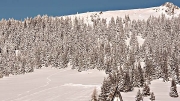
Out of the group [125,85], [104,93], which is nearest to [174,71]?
[125,85]

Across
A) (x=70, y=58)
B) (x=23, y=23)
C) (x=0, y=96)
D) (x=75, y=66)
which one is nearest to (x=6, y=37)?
(x=23, y=23)

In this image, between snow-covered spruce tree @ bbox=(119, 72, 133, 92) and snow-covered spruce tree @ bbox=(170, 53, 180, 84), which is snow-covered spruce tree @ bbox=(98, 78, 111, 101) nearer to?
snow-covered spruce tree @ bbox=(119, 72, 133, 92)

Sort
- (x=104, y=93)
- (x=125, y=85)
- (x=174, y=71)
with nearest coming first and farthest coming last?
(x=104, y=93) → (x=125, y=85) → (x=174, y=71)

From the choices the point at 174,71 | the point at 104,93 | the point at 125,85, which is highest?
the point at 174,71

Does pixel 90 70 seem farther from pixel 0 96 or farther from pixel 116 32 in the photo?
pixel 116 32

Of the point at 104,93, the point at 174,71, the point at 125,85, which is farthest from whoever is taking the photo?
the point at 174,71

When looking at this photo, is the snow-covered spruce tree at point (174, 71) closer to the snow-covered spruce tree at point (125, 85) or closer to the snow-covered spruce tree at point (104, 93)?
the snow-covered spruce tree at point (125, 85)

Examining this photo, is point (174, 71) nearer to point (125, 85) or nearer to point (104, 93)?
point (125, 85)

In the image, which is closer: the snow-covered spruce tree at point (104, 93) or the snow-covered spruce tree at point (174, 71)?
the snow-covered spruce tree at point (104, 93)

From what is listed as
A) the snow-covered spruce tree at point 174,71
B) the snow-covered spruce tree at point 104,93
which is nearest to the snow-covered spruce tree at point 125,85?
the snow-covered spruce tree at point 104,93

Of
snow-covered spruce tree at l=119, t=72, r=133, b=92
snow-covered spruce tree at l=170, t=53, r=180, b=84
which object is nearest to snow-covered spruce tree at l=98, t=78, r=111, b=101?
snow-covered spruce tree at l=119, t=72, r=133, b=92

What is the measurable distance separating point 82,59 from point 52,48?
103ft

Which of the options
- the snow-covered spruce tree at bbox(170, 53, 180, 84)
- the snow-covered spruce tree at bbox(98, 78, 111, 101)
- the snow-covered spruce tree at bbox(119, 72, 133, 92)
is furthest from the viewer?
the snow-covered spruce tree at bbox(170, 53, 180, 84)

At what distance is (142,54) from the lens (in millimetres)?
135875
